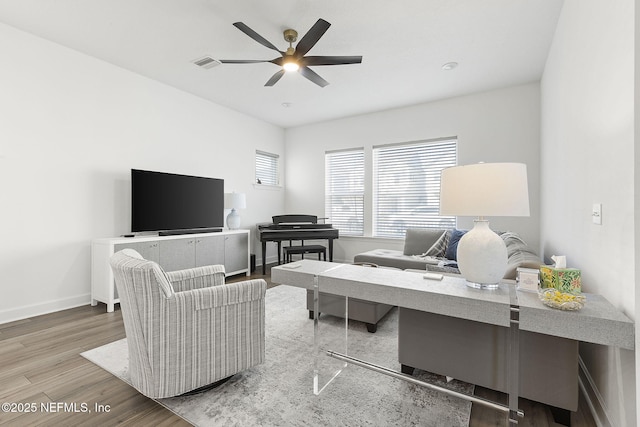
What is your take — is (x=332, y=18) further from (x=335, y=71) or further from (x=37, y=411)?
(x=37, y=411)

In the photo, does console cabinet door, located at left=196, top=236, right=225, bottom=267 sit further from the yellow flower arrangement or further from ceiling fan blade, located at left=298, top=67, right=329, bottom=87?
the yellow flower arrangement

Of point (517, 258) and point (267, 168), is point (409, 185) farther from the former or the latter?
point (517, 258)

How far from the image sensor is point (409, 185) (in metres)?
5.25

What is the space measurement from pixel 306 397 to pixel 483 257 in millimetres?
1316

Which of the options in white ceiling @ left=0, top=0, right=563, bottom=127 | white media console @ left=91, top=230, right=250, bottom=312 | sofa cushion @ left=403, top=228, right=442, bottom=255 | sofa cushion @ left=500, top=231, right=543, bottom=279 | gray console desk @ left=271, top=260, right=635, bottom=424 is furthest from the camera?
sofa cushion @ left=403, top=228, right=442, bottom=255

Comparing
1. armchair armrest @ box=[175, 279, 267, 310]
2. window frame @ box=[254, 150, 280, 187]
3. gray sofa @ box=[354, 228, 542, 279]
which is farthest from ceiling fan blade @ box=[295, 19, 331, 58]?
window frame @ box=[254, 150, 280, 187]

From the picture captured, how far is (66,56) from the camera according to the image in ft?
10.9

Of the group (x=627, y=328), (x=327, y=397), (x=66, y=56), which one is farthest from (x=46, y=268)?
(x=627, y=328)

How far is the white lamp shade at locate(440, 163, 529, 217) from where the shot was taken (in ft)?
4.67

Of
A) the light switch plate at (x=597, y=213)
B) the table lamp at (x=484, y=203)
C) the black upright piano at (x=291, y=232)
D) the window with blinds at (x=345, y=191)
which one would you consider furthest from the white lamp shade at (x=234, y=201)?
the light switch plate at (x=597, y=213)

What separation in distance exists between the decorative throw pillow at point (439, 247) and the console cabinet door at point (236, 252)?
9.39 feet

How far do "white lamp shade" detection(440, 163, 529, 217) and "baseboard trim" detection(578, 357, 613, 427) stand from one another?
1.10 metres

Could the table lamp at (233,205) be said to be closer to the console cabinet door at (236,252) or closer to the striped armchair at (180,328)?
the console cabinet door at (236,252)

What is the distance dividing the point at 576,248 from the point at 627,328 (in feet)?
3.95
